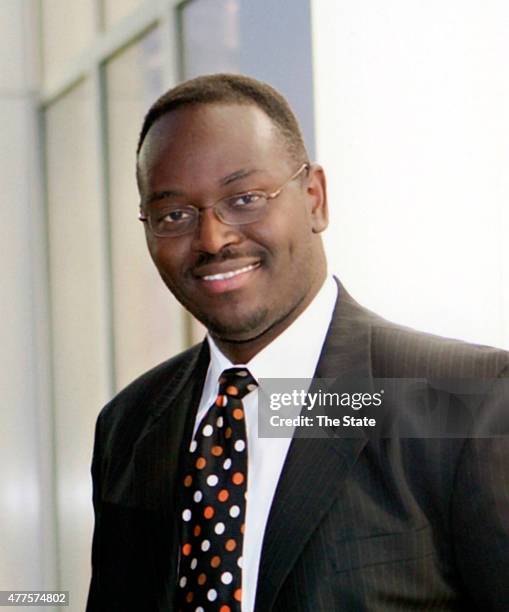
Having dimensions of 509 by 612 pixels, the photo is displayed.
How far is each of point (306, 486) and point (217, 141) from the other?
0.48 m

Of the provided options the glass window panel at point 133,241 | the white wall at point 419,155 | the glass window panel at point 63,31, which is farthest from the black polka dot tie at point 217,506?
the glass window panel at point 63,31

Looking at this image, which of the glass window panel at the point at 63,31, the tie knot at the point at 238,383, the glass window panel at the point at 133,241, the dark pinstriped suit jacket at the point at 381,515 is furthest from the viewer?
the glass window panel at the point at 63,31

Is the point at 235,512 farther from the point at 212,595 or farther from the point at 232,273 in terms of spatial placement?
the point at 232,273

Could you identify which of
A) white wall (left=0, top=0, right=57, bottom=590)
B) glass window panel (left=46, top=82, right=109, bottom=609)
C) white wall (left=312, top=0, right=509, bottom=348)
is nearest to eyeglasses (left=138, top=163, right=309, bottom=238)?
white wall (left=312, top=0, right=509, bottom=348)

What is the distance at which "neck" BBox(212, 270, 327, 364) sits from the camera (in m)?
1.45

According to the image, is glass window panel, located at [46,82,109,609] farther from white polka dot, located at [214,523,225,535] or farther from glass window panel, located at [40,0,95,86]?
white polka dot, located at [214,523,225,535]

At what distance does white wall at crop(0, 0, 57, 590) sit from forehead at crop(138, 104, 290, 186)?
2.16 metres

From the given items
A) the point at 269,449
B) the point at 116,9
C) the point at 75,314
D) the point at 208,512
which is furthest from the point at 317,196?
the point at 75,314

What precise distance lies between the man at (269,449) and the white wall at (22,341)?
→ 202 cm

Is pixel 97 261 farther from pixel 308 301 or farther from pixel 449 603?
pixel 449 603

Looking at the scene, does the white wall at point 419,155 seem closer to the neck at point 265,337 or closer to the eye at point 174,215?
the neck at point 265,337

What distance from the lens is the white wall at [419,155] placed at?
170 cm

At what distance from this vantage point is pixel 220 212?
137 cm

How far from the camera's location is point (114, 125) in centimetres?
315
